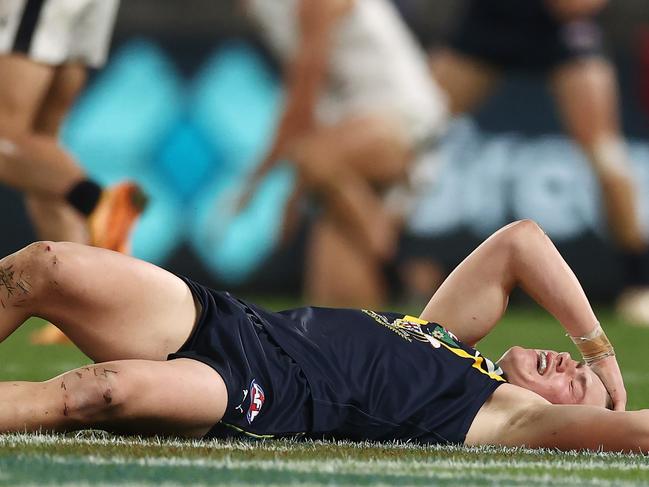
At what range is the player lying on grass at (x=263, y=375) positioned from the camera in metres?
3.18

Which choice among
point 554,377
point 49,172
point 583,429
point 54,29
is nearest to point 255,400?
point 583,429

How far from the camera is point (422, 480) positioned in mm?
2898

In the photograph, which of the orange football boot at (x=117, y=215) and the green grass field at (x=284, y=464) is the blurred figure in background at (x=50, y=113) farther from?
the green grass field at (x=284, y=464)

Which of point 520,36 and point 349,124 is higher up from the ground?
point 520,36

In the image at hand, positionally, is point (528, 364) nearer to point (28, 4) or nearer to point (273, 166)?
point (28, 4)

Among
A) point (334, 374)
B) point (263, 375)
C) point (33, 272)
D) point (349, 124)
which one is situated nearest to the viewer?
point (33, 272)

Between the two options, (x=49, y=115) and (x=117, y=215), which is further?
(x=49, y=115)

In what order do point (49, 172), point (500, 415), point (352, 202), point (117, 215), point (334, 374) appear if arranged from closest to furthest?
point (334, 374), point (500, 415), point (117, 215), point (49, 172), point (352, 202)

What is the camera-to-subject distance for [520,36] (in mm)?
10453

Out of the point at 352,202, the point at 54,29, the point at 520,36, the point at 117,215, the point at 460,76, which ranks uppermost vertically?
the point at 520,36

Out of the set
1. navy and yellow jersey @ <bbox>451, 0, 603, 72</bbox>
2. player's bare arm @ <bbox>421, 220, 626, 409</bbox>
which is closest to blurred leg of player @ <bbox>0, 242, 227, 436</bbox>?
player's bare arm @ <bbox>421, 220, 626, 409</bbox>

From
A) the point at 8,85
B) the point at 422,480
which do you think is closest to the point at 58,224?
the point at 8,85

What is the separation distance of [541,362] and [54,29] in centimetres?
367

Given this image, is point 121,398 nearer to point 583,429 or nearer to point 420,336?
point 420,336
